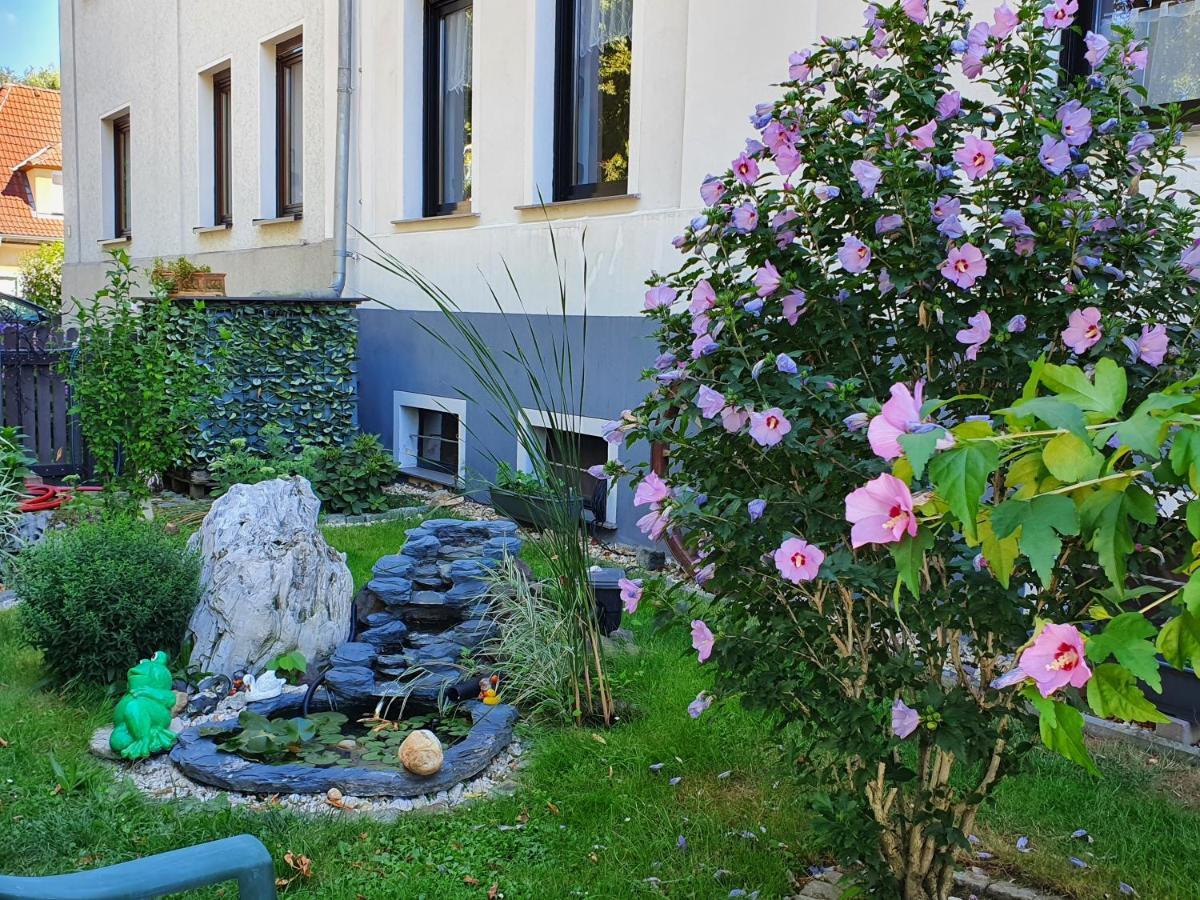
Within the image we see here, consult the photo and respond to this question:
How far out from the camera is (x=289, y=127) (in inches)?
438

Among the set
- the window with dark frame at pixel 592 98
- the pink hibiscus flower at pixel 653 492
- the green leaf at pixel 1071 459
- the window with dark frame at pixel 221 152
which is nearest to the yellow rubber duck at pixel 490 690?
the pink hibiscus flower at pixel 653 492

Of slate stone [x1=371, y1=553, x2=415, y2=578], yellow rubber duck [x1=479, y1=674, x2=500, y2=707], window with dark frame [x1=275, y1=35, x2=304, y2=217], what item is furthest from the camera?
window with dark frame [x1=275, y1=35, x2=304, y2=217]

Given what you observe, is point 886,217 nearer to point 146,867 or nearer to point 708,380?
point 708,380

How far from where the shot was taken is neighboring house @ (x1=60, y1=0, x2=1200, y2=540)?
620 centimetres

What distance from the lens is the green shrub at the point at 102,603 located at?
4.32 meters

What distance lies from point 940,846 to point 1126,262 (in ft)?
4.25

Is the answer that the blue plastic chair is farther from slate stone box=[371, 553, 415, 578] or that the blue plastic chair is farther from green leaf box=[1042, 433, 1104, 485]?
slate stone box=[371, 553, 415, 578]

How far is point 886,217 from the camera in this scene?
2242 millimetres

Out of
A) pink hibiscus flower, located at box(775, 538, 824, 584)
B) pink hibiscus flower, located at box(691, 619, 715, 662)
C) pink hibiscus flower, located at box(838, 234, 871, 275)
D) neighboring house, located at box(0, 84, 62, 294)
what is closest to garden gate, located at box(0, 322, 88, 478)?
pink hibiscus flower, located at box(691, 619, 715, 662)

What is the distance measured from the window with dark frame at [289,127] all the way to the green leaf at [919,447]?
10.4 m

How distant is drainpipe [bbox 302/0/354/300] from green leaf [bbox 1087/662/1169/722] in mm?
8532

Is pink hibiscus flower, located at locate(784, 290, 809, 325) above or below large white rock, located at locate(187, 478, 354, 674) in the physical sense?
above

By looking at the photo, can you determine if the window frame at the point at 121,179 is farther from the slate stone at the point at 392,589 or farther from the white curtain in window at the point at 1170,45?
the white curtain in window at the point at 1170,45

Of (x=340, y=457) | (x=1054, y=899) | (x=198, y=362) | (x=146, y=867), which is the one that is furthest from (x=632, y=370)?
(x=146, y=867)
